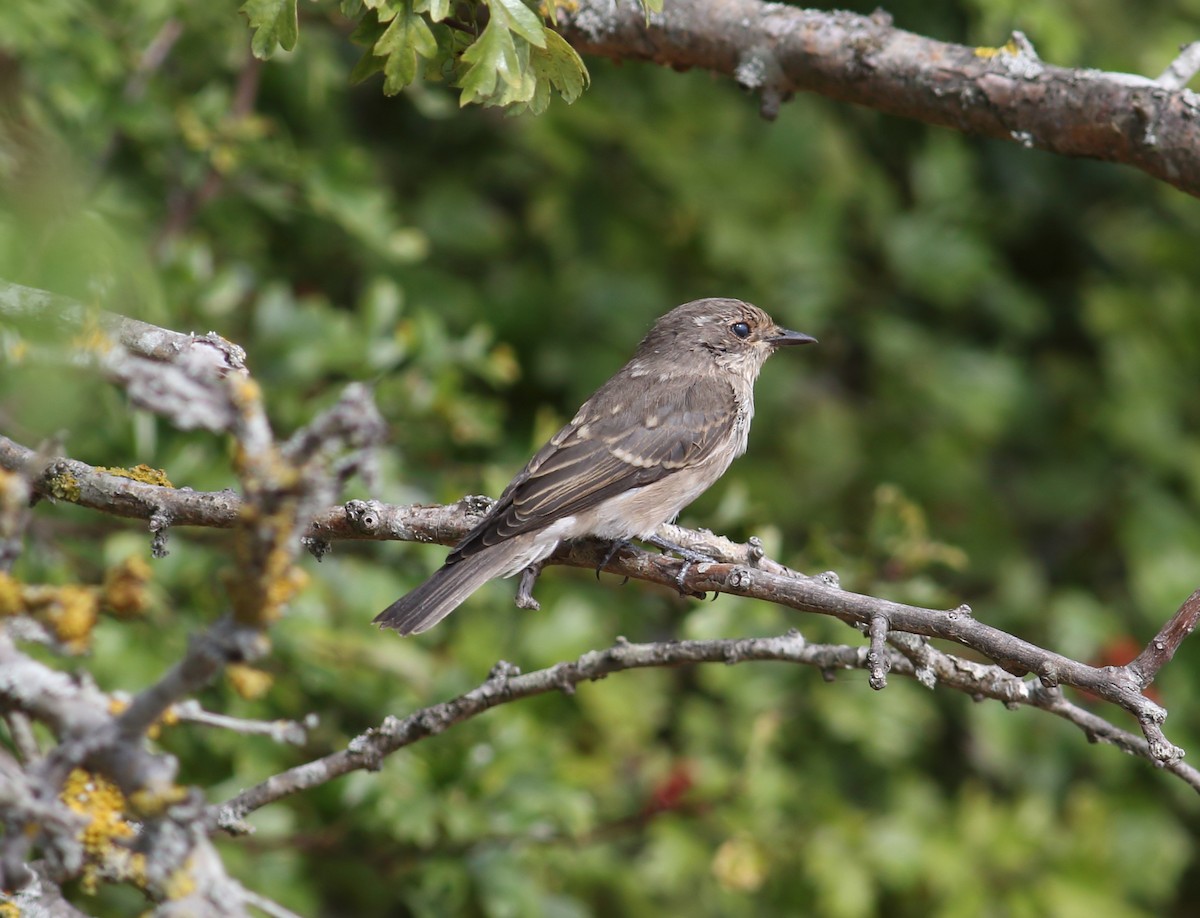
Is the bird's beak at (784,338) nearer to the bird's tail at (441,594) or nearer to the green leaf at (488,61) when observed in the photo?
the bird's tail at (441,594)

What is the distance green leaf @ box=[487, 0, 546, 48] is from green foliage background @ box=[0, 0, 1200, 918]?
1.71 meters

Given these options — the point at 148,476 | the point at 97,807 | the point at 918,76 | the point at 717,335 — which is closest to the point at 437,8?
the point at 148,476

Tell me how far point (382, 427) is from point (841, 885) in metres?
4.60

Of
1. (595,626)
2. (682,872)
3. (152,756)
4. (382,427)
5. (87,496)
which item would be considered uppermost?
(382,427)

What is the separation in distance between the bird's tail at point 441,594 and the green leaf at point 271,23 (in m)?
1.71

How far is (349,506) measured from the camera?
3.25 m

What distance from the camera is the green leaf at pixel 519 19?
2.71 metres

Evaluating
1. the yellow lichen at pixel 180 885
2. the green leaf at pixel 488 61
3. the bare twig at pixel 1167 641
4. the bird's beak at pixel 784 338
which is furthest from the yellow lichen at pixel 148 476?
the bird's beak at pixel 784 338

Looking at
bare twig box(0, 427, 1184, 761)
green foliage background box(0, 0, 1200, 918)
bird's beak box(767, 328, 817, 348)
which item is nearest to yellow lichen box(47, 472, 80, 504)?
bare twig box(0, 427, 1184, 761)

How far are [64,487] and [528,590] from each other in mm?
1306

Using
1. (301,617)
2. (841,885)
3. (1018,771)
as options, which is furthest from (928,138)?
(301,617)

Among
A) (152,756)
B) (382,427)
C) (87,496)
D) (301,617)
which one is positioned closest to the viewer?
(382,427)

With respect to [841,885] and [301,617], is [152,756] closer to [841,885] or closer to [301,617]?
[301,617]

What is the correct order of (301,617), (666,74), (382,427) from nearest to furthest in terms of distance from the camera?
(382,427)
(301,617)
(666,74)
